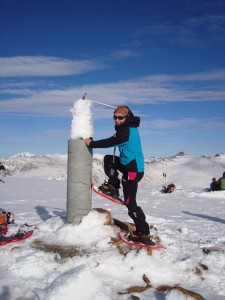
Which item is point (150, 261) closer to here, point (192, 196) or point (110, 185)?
point (110, 185)

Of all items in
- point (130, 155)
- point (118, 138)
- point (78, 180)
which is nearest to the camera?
point (118, 138)

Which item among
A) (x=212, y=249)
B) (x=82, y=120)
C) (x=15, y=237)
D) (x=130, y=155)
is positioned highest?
(x=82, y=120)

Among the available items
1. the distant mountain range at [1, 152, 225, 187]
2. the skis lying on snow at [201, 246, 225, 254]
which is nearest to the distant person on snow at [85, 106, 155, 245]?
the skis lying on snow at [201, 246, 225, 254]

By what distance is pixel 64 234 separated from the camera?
720 centimetres

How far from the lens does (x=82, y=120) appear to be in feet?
25.2

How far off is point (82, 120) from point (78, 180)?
127 centimetres

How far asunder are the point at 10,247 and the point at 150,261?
2.57m

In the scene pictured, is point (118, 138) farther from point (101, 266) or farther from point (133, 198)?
point (101, 266)

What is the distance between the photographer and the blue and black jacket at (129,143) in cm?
695

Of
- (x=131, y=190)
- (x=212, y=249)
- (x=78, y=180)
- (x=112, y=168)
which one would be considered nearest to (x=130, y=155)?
(x=112, y=168)

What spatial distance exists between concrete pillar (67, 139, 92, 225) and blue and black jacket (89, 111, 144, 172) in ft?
1.99

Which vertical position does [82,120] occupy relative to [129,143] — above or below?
above

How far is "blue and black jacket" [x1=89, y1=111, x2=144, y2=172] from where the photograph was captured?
6.95 m

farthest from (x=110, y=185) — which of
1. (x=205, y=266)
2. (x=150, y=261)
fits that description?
(x=205, y=266)
